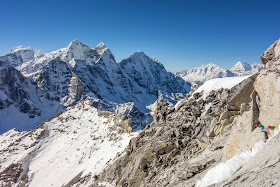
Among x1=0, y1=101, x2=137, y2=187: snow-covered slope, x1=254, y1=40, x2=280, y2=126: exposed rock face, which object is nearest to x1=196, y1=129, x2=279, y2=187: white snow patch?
x1=254, y1=40, x2=280, y2=126: exposed rock face

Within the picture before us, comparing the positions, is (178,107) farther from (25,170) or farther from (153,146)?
(25,170)

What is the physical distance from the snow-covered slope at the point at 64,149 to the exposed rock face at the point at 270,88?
32.6 meters

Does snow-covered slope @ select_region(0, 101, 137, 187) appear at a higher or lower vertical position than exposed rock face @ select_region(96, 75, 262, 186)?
higher

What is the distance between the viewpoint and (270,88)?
1001 centimetres

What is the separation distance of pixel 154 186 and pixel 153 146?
6896mm

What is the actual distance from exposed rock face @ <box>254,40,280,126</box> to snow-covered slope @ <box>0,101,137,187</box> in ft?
107

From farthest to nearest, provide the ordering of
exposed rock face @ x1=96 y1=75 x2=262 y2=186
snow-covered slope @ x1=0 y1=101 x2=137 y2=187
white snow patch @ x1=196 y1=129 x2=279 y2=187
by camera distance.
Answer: snow-covered slope @ x1=0 y1=101 x2=137 y2=187 → exposed rock face @ x1=96 y1=75 x2=262 y2=186 → white snow patch @ x1=196 y1=129 x2=279 y2=187

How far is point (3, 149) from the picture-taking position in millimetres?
66250

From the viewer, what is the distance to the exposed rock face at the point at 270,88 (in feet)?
31.1

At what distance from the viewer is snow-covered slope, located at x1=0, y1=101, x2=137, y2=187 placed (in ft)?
144

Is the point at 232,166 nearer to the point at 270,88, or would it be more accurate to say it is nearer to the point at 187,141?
the point at 270,88

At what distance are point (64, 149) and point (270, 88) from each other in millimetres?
61990

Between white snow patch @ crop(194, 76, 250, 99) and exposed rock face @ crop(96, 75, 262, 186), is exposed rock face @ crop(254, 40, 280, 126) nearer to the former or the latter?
exposed rock face @ crop(96, 75, 262, 186)

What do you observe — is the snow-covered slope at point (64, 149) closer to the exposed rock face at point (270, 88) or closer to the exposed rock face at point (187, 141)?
the exposed rock face at point (187, 141)
